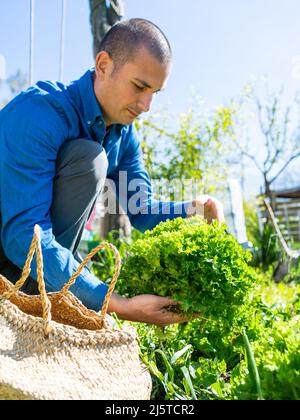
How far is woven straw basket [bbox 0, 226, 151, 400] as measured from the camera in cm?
114

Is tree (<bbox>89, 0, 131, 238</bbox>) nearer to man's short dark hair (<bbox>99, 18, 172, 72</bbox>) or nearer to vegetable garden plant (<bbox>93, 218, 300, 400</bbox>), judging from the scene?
man's short dark hair (<bbox>99, 18, 172, 72</bbox>)

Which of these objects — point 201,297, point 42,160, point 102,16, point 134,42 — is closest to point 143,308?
point 201,297

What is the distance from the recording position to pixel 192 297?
1.73 m

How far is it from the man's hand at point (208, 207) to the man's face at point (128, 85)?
527mm

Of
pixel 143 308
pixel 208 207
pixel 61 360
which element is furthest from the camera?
pixel 208 207

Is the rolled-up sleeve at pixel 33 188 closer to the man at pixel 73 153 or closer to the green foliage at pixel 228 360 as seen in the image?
the man at pixel 73 153

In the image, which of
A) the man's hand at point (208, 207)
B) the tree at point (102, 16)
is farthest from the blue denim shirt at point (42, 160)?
the tree at point (102, 16)

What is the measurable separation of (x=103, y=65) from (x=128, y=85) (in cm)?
23

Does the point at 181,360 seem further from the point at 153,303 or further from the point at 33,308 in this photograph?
the point at 33,308

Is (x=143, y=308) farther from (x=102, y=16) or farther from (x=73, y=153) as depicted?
(x=102, y=16)

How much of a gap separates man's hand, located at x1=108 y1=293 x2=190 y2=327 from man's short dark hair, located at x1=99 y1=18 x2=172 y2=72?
1.05 meters

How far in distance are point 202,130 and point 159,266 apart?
5340 mm

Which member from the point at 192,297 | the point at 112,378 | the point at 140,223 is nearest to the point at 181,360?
the point at 192,297

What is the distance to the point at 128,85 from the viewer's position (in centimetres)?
213
